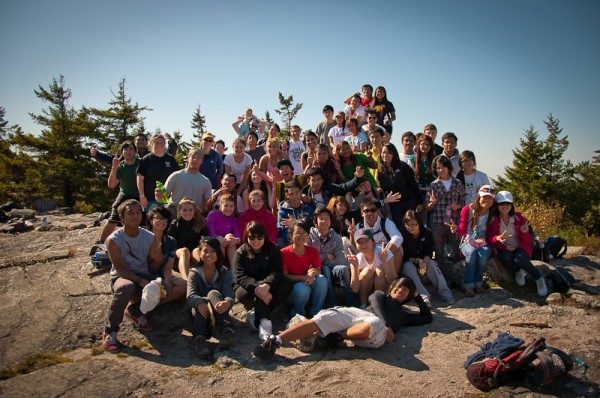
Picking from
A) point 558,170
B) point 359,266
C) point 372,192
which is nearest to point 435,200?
point 372,192

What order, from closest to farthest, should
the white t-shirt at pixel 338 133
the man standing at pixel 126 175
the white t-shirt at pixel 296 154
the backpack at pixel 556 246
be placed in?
the man standing at pixel 126 175
the backpack at pixel 556 246
the white t-shirt at pixel 296 154
the white t-shirt at pixel 338 133

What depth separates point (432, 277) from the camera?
19.9ft

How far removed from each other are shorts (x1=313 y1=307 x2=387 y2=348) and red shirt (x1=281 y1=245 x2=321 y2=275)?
952mm

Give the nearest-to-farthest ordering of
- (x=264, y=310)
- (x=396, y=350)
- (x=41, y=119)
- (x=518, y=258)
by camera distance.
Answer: (x=396, y=350) < (x=264, y=310) < (x=518, y=258) < (x=41, y=119)

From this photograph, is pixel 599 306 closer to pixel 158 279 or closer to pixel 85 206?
pixel 158 279

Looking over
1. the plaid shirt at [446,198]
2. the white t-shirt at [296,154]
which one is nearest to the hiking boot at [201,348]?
the plaid shirt at [446,198]

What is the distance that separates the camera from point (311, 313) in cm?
509

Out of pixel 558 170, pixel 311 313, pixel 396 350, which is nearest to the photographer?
pixel 396 350

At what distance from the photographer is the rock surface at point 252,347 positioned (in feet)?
12.0

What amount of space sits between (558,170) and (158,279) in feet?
115

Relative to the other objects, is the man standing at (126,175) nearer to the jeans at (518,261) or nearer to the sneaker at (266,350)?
the sneaker at (266,350)

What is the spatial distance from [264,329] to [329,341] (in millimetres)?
856

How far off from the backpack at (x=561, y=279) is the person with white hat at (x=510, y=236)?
12.6 inches

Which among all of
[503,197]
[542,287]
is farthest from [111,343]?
[542,287]
